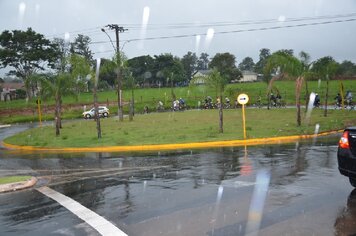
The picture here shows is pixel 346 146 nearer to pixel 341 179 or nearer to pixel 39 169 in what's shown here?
pixel 341 179

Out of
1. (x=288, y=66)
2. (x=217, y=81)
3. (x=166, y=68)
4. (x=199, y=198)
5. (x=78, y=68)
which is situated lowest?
(x=199, y=198)

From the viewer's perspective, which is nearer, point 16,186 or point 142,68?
point 16,186

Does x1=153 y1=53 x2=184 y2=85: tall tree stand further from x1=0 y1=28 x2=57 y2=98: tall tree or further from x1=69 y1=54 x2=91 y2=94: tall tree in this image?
x1=69 y1=54 x2=91 y2=94: tall tree

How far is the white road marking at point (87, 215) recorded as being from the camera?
6.23 metres

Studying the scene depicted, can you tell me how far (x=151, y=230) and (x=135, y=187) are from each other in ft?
11.0

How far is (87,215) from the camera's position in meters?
7.21

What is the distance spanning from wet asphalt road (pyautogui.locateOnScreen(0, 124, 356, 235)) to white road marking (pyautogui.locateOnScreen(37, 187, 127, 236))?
109 mm

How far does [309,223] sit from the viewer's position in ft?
19.7

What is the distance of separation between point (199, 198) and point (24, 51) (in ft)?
237

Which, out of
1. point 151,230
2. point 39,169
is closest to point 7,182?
point 39,169

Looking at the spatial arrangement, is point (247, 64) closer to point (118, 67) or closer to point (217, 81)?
point (118, 67)

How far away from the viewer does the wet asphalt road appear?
616cm

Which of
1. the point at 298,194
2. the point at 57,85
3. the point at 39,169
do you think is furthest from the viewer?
the point at 57,85

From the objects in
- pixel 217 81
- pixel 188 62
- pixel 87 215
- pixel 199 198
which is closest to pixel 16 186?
pixel 87 215
